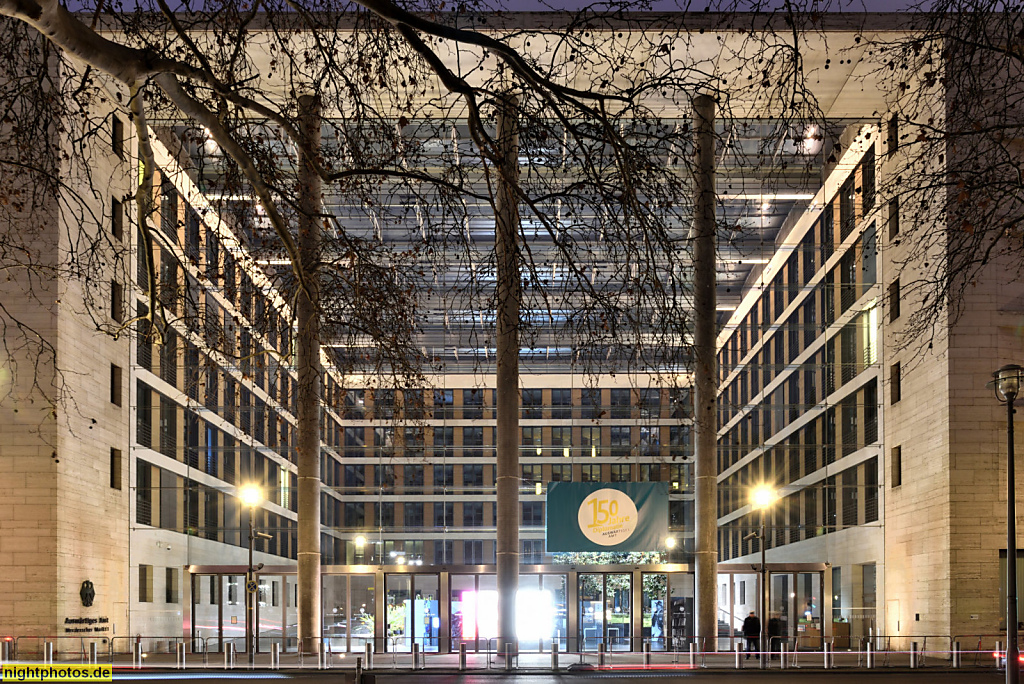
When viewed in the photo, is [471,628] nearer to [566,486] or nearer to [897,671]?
[566,486]

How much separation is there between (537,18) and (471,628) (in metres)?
19.8

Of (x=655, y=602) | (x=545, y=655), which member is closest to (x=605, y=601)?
(x=655, y=602)

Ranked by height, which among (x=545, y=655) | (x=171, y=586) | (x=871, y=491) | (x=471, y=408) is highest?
(x=471, y=408)

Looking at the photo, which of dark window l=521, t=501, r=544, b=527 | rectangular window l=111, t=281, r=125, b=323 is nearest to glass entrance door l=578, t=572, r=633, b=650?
dark window l=521, t=501, r=544, b=527

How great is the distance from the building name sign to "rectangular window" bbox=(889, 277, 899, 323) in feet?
86.6

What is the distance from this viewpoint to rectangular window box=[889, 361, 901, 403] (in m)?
37.4

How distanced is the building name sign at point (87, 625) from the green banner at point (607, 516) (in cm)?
1395

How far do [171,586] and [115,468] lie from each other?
6073 millimetres

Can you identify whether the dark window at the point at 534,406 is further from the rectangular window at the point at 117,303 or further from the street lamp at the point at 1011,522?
the street lamp at the point at 1011,522

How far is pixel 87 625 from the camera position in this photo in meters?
33.8

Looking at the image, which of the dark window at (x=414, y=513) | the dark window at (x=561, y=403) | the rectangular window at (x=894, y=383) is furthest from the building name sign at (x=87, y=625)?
the rectangular window at (x=894, y=383)

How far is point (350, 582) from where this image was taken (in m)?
38.8

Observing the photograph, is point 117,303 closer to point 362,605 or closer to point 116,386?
point 116,386

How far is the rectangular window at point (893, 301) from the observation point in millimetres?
37344
